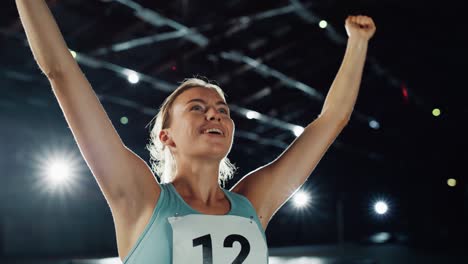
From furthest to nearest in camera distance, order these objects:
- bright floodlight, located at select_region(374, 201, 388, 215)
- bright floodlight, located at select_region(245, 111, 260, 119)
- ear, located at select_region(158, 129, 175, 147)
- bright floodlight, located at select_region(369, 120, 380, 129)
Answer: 1. bright floodlight, located at select_region(374, 201, 388, 215)
2. bright floodlight, located at select_region(369, 120, 380, 129)
3. bright floodlight, located at select_region(245, 111, 260, 119)
4. ear, located at select_region(158, 129, 175, 147)

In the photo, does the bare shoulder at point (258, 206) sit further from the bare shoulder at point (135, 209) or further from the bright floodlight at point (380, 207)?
the bright floodlight at point (380, 207)

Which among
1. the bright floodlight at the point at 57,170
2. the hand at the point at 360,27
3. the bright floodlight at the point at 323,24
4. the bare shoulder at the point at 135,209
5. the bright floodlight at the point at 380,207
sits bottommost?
the bare shoulder at the point at 135,209

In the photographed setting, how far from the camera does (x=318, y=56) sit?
6941mm

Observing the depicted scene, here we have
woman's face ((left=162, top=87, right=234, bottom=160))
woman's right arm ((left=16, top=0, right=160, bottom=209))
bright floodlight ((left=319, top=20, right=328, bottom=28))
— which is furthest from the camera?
bright floodlight ((left=319, top=20, right=328, bottom=28))

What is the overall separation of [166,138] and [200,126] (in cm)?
15

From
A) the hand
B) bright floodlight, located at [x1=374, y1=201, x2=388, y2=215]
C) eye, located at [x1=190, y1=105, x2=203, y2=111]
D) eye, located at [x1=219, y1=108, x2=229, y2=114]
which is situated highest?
bright floodlight, located at [x1=374, y1=201, x2=388, y2=215]

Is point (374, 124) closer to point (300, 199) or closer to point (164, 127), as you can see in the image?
point (300, 199)

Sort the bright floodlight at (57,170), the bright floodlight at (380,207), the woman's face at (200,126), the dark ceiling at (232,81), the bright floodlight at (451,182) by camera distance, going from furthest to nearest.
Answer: the bright floodlight at (380,207) < the bright floodlight at (451,182) < the bright floodlight at (57,170) < the dark ceiling at (232,81) < the woman's face at (200,126)

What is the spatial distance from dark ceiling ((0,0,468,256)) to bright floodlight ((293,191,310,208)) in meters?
0.66

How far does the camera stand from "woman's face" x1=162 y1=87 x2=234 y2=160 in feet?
4.44

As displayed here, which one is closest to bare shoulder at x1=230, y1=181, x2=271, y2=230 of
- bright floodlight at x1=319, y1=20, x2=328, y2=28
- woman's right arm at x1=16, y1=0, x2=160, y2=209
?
woman's right arm at x1=16, y1=0, x2=160, y2=209

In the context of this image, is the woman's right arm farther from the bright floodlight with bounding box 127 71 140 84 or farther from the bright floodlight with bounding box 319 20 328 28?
the bright floodlight with bounding box 127 71 140 84

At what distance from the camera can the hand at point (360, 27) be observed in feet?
5.32

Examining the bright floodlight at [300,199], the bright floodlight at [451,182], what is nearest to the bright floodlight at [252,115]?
the bright floodlight at [300,199]
